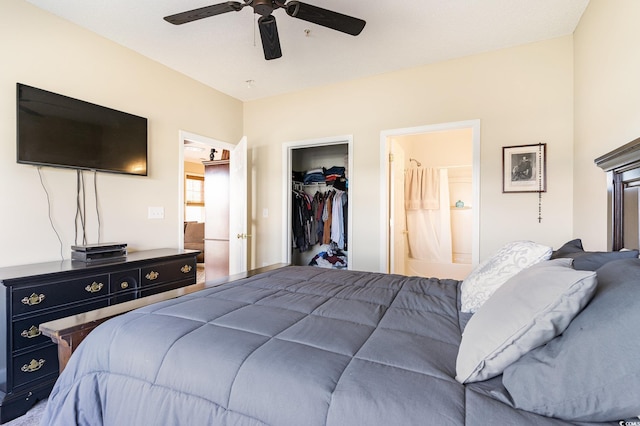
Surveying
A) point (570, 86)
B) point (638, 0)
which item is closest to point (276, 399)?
point (638, 0)

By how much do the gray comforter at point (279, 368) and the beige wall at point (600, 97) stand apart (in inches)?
53.0

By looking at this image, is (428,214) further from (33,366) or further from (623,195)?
(33,366)

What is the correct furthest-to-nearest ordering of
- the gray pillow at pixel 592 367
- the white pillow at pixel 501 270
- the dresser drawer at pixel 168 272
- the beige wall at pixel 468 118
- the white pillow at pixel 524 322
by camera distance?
1. the beige wall at pixel 468 118
2. the dresser drawer at pixel 168 272
3. the white pillow at pixel 501 270
4. the white pillow at pixel 524 322
5. the gray pillow at pixel 592 367

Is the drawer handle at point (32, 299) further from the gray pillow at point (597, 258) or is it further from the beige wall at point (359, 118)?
the gray pillow at point (597, 258)

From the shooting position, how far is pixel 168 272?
2.59 meters

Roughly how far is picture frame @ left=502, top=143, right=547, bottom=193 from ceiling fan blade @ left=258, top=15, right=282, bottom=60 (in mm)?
2141

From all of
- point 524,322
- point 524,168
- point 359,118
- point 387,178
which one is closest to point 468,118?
point 524,168

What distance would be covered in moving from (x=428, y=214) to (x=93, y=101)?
14.7 feet

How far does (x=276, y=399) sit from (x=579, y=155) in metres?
2.82

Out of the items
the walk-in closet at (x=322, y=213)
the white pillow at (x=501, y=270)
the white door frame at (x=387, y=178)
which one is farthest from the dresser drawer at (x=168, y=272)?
the white pillow at (x=501, y=270)

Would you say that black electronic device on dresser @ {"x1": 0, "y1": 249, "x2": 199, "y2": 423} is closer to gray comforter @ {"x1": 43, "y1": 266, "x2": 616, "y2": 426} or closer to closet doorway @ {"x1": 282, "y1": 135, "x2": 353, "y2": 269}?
gray comforter @ {"x1": 43, "y1": 266, "x2": 616, "y2": 426}

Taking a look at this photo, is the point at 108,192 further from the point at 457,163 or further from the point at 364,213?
the point at 457,163

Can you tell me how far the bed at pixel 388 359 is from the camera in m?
0.64

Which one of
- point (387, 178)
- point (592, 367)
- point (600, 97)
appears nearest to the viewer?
point (592, 367)
